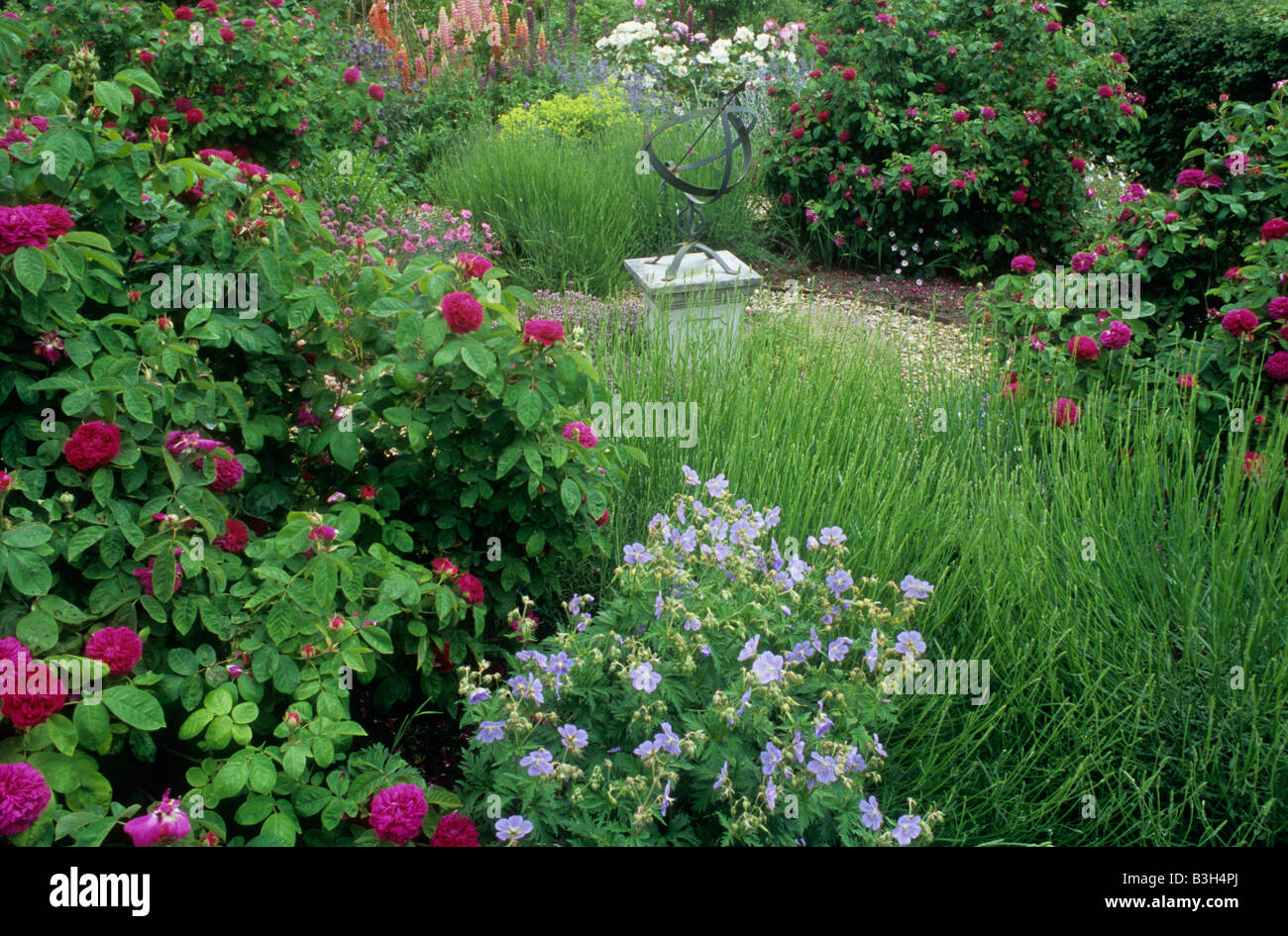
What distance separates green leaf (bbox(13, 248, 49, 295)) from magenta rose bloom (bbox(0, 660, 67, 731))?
29.0 inches

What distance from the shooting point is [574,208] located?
5953 millimetres

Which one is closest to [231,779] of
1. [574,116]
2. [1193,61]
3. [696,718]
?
[696,718]

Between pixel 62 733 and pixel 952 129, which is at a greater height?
pixel 952 129

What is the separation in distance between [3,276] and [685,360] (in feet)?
7.63

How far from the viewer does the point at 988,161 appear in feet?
20.7

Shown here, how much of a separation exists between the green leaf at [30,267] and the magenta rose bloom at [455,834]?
130 cm

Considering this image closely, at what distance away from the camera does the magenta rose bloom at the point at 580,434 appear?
2.45 metres

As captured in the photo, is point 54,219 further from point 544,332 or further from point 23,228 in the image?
point 544,332

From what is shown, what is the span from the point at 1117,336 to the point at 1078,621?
5.02 ft

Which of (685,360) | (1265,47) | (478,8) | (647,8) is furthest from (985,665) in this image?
(647,8)

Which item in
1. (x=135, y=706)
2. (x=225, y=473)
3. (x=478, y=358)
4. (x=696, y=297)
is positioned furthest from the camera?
(x=696, y=297)

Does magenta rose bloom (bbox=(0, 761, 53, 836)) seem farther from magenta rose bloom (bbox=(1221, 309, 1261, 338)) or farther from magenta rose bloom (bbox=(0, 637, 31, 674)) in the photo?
magenta rose bloom (bbox=(1221, 309, 1261, 338))

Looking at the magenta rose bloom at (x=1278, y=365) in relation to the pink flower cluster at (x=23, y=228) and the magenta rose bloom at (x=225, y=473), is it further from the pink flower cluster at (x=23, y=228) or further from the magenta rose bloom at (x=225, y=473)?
the pink flower cluster at (x=23, y=228)

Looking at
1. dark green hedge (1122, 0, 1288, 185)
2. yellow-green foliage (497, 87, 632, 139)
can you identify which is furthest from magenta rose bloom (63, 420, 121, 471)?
dark green hedge (1122, 0, 1288, 185)
